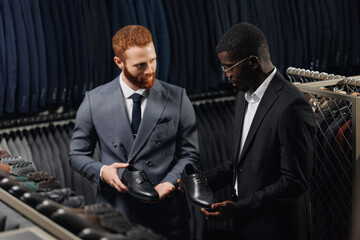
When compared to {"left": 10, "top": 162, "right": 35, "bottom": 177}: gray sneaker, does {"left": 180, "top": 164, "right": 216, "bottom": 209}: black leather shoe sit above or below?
below

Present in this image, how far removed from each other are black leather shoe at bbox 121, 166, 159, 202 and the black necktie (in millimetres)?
273

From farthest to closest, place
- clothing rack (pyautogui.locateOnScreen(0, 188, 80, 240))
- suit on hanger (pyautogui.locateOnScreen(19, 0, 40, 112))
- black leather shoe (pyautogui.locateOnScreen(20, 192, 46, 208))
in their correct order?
suit on hanger (pyautogui.locateOnScreen(19, 0, 40, 112))
black leather shoe (pyautogui.locateOnScreen(20, 192, 46, 208))
clothing rack (pyautogui.locateOnScreen(0, 188, 80, 240))

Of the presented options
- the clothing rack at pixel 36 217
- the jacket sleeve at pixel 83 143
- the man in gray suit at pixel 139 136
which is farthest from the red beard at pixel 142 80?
the clothing rack at pixel 36 217

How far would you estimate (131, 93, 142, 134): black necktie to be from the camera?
3.15 m

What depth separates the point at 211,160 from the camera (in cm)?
478

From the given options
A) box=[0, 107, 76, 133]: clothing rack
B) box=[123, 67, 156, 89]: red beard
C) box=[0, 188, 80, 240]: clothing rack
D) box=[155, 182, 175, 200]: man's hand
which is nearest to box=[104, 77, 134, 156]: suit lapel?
box=[123, 67, 156, 89]: red beard

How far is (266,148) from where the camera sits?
271 centimetres

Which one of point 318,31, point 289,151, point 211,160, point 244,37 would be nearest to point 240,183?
point 289,151

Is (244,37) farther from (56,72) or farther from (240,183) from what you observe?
(56,72)

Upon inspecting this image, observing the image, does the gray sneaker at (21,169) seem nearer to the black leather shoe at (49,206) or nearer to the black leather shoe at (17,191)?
the black leather shoe at (17,191)

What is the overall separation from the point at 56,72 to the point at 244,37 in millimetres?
2034

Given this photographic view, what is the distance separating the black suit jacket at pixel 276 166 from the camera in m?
2.62

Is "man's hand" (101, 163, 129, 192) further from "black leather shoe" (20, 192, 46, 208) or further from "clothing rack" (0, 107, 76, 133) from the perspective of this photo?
"clothing rack" (0, 107, 76, 133)

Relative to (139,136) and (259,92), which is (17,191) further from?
(259,92)
